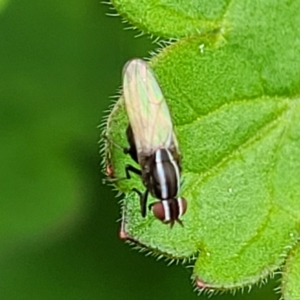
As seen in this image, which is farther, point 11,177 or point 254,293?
point 11,177

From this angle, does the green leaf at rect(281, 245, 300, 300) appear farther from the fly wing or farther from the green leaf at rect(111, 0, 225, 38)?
the green leaf at rect(111, 0, 225, 38)

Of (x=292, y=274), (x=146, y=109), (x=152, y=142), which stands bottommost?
(x=292, y=274)

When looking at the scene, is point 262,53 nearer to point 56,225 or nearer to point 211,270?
point 211,270

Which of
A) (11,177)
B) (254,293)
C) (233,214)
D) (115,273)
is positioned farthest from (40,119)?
(233,214)

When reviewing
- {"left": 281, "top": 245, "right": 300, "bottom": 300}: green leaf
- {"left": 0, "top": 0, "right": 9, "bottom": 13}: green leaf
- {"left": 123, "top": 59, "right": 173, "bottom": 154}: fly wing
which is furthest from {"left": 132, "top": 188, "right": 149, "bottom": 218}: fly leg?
{"left": 0, "top": 0, "right": 9, "bottom": 13}: green leaf

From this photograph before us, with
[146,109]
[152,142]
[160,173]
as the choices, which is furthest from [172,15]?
[160,173]

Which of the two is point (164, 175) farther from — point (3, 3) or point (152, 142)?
point (3, 3)
